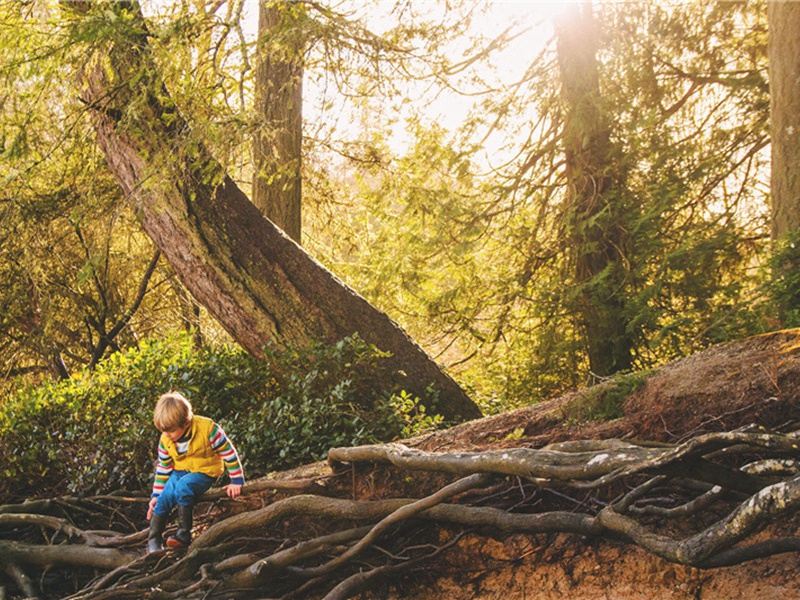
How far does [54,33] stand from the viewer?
652 centimetres

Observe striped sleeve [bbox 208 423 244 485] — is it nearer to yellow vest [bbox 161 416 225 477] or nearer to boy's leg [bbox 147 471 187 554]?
yellow vest [bbox 161 416 225 477]

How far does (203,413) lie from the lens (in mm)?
7727

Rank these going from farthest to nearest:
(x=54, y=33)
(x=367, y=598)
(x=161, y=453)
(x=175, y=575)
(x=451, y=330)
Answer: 1. (x=451, y=330)
2. (x=54, y=33)
3. (x=161, y=453)
4. (x=175, y=575)
5. (x=367, y=598)

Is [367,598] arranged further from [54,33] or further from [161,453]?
[54,33]

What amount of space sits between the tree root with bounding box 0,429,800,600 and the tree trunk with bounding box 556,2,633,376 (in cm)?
517

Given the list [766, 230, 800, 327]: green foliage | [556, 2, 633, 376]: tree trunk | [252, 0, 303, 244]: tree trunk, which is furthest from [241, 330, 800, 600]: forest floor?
[252, 0, 303, 244]: tree trunk

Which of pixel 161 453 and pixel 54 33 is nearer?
pixel 161 453

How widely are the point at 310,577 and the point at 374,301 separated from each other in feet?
22.4

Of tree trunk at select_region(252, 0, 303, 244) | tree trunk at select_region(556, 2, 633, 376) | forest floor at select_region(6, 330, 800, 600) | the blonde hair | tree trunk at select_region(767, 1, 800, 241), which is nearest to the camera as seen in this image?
forest floor at select_region(6, 330, 800, 600)

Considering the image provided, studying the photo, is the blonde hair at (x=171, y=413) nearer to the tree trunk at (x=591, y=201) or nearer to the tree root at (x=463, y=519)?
the tree root at (x=463, y=519)

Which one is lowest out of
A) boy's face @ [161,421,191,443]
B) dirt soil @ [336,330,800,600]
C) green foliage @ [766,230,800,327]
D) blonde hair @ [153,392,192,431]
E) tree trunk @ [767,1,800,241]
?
dirt soil @ [336,330,800,600]

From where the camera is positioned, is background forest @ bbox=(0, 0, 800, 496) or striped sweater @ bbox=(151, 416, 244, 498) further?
background forest @ bbox=(0, 0, 800, 496)

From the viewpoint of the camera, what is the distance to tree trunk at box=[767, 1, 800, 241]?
7.14 metres

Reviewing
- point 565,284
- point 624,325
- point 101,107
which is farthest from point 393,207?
point 101,107
